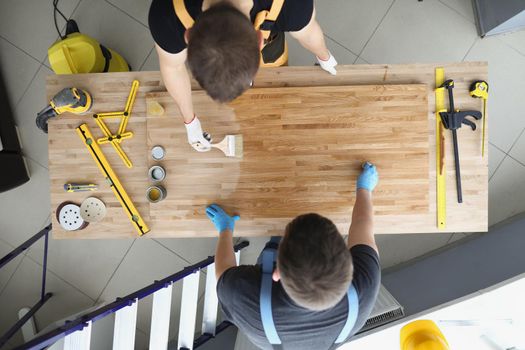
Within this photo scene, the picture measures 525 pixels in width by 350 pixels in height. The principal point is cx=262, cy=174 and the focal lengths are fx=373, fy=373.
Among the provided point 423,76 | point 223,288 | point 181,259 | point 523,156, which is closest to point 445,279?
point 523,156

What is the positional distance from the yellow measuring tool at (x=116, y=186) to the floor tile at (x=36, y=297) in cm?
116

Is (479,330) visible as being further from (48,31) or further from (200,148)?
(48,31)

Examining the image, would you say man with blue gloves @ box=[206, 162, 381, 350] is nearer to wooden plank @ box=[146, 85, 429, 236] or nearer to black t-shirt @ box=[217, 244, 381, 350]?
black t-shirt @ box=[217, 244, 381, 350]

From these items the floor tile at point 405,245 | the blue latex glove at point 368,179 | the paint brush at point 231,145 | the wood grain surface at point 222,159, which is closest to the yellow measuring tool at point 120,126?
the wood grain surface at point 222,159

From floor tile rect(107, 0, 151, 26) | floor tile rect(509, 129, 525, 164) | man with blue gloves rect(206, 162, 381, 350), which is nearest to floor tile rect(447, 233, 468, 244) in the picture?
floor tile rect(509, 129, 525, 164)

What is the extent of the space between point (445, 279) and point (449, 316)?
1.81 feet

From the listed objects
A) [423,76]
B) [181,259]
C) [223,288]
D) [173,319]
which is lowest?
[173,319]

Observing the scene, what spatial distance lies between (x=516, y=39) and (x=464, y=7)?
0.38 meters

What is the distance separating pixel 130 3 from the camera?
8.00 feet

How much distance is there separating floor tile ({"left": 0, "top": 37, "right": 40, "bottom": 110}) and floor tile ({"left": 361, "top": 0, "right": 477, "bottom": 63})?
7.80ft

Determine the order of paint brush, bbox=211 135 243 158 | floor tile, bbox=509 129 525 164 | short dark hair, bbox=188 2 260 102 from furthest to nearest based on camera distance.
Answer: floor tile, bbox=509 129 525 164 → paint brush, bbox=211 135 243 158 → short dark hair, bbox=188 2 260 102

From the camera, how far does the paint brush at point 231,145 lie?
1591 mm

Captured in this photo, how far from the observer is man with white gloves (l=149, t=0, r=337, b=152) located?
0.93m

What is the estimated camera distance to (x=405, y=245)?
7.86ft
